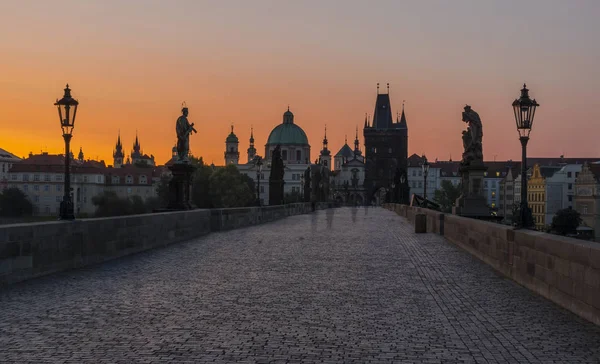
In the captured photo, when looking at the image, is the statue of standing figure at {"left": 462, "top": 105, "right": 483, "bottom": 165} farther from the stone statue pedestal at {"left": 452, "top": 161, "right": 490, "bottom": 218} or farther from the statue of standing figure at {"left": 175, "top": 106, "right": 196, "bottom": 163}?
the statue of standing figure at {"left": 175, "top": 106, "right": 196, "bottom": 163}

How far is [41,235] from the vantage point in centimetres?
1264

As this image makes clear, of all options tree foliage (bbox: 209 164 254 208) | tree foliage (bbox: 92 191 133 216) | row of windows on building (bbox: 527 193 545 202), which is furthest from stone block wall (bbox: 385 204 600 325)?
row of windows on building (bbox: 527 193 545 202)

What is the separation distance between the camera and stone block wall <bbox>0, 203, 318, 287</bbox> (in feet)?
38.3

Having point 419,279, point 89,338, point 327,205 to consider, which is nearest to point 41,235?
point 89,338

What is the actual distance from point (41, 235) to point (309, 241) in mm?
11353

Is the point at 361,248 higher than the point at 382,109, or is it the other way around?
the point at 382,109

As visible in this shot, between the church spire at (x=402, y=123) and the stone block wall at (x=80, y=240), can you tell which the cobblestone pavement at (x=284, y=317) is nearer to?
the stone block wall at (x=80, y=240)

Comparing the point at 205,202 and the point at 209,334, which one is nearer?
the point at 209,334

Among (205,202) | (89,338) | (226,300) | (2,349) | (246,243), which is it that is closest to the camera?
(2,349)

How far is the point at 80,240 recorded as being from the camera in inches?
568

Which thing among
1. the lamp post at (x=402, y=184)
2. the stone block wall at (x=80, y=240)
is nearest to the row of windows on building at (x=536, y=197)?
the lamp post at (x=402, y=184)

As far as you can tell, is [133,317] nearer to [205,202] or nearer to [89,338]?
[89,338]

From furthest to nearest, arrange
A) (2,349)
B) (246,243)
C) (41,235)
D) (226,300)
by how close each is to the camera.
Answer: (246,243) → (41,235) → (226,300) → (2,349)

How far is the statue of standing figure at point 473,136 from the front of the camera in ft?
88.6
